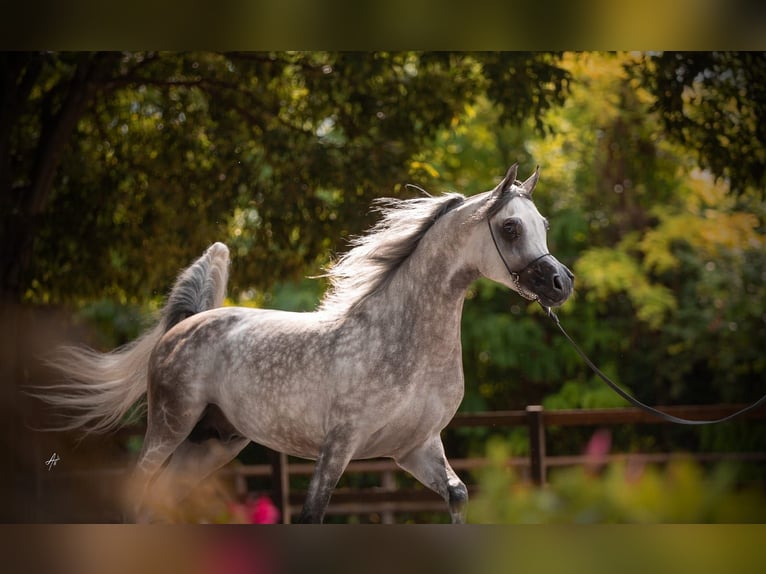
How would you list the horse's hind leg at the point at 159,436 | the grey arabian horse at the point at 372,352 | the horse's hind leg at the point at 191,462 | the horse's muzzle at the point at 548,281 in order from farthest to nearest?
the horse's hind leg at the point at 191,462
the horse's hind leg at the point at 159,436
the grey arabian horse at the point at 372,352
the horse's muzzle at the point at 548,281

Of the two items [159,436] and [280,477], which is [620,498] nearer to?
[280,477]

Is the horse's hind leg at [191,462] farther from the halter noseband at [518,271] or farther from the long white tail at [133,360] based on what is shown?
the halter noseband at [518,271]

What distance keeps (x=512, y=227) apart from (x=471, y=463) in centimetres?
230

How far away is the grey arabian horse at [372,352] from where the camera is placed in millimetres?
3141

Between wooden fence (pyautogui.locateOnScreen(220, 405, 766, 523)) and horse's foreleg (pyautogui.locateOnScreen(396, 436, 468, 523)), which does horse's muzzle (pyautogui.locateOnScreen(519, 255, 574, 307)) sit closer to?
horse's foreleg (pyautogui.locateOnScreen(396, 436, 468, 523))

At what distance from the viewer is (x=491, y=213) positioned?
3.12 meters

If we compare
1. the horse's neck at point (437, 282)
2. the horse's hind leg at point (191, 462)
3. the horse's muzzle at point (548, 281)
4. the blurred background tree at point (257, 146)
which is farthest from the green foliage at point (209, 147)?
the horse's muzzle at point (548, 281)

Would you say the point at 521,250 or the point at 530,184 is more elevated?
the point at 530,184

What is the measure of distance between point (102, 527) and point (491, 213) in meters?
2.14

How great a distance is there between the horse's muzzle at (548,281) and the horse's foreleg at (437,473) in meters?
0.68

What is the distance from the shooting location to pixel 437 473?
3279mm

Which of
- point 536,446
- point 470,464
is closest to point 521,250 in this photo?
point 536,446

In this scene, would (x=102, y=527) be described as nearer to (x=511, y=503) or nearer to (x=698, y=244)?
(x=511, y=503)
